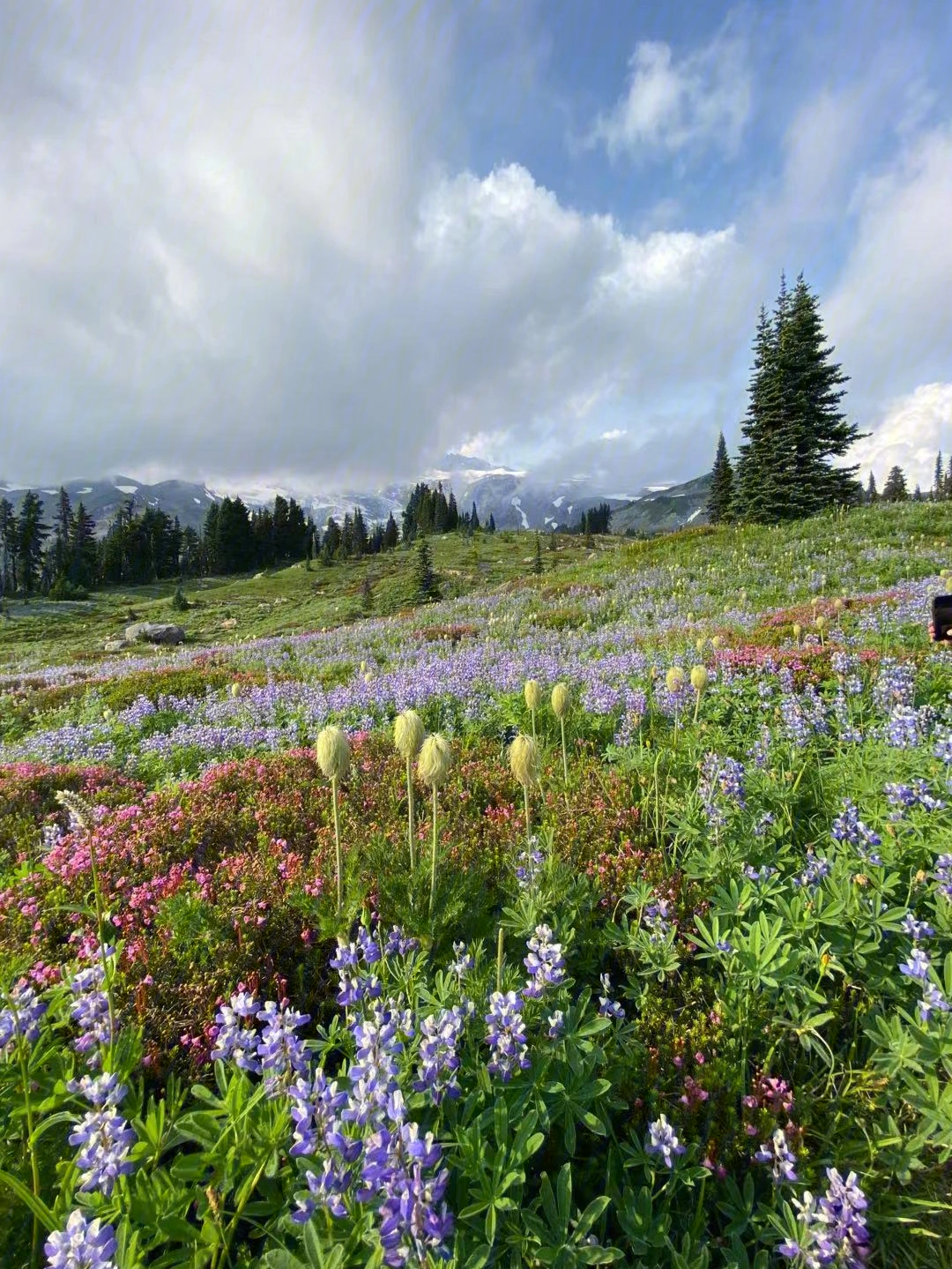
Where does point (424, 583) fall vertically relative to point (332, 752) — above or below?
above

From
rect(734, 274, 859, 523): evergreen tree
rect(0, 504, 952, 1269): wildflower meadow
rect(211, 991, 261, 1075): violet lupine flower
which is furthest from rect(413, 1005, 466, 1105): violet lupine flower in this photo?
rect(734, 274, 859, 523): evergreen tree

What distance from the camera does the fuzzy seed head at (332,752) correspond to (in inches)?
119

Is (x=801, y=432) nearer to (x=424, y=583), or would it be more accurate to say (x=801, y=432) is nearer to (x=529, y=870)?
(x=424, y=583)

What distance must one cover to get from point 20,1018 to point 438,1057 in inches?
52.9

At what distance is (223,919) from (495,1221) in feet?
6.64

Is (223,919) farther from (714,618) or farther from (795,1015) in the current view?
(714,618)

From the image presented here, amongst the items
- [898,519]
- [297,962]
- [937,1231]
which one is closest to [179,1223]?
[297,962]

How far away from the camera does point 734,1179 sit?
199cm

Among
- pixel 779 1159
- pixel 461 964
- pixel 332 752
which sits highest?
pixel 332 752

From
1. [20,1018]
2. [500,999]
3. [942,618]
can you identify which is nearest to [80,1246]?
[20,1018]

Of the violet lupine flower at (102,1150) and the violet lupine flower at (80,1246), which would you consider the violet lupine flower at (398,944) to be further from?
the violet lupine flower at (80,1246)

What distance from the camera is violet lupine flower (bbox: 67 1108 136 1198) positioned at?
1.40 metres

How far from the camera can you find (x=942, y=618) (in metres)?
3.55

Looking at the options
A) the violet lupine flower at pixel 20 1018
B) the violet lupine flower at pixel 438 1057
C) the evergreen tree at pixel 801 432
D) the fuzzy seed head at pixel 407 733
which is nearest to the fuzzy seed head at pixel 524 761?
the fuzzy seed head at pixel 407 733
